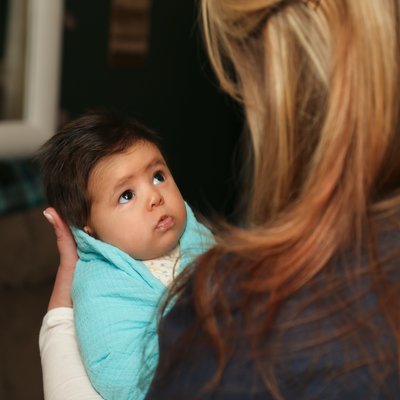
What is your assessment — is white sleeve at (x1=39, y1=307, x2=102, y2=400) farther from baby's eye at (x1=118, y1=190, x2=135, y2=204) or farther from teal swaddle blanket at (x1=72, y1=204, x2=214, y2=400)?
baby's eye at (x1=118, y1=190, x2=135, y2=204)

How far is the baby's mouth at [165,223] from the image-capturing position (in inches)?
47.0

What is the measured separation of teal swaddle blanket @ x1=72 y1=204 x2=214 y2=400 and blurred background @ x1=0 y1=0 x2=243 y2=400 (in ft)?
2.10

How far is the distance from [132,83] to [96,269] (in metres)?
2.08

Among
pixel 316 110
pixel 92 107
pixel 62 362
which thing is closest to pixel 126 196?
pixel 62 362

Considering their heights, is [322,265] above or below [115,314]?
above

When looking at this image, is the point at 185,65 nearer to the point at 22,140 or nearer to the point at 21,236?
the point at 22,140

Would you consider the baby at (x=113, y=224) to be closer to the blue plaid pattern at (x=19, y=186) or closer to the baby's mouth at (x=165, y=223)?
the baby's mouth at (x=165, y=223)

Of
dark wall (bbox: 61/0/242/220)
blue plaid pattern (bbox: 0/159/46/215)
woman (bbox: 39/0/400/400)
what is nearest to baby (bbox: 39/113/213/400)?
woman (bbox: 39/0/400/400)

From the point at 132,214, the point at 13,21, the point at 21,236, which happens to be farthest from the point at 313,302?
the point at 13,21

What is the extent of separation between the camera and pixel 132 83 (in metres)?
3.16

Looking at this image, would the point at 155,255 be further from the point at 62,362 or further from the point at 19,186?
the point at 19,186

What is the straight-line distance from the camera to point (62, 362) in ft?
3.61

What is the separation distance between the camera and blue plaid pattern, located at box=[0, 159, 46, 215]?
256 cm

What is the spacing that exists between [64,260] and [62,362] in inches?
7.4
